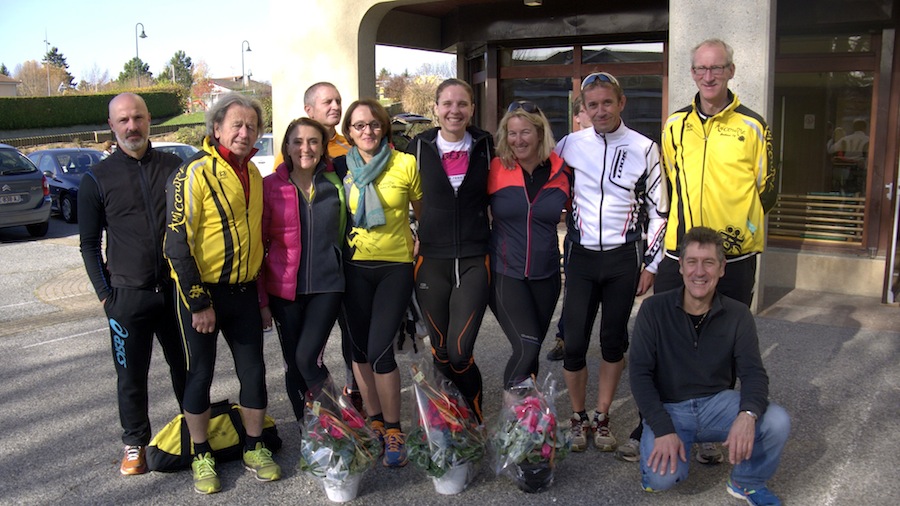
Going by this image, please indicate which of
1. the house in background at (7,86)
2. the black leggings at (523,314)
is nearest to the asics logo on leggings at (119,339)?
the black leggings at (523,314)

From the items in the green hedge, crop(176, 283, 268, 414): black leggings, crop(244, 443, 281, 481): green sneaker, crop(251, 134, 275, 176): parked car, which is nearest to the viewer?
crop(176, 283, 268, 414): black leggings

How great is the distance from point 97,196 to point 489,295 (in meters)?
1.98

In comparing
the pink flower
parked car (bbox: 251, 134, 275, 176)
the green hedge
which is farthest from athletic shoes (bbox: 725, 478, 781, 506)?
the green hedge

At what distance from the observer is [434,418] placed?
375 centimetres

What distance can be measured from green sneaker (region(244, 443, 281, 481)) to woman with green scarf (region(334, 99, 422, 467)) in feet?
1.84

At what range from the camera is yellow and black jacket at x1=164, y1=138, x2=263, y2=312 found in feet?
11.7

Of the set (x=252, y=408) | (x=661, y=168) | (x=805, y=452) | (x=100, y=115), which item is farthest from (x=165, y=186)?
(x=100, y=115)

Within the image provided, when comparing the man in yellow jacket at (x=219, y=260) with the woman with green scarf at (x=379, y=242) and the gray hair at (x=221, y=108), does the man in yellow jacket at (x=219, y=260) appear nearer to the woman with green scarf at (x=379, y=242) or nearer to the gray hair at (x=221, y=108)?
the gray hair at (x=221, y=108)

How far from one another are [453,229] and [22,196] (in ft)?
39.8

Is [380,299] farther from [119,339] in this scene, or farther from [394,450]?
[119,339]

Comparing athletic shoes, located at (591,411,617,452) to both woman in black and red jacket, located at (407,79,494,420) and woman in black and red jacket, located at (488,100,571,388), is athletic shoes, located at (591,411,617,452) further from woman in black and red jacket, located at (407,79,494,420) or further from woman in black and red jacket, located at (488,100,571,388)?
woman in black and red jacket, located at (407,79,494,420)

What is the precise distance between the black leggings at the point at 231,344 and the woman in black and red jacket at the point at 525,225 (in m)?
1.24

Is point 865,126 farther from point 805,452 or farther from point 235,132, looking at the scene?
point 235,132

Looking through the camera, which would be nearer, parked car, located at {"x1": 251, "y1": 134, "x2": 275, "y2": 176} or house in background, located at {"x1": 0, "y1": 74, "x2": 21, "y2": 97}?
parked car, located at {"x1": 251, "y1": 134, "x2": 275, "y2": 176}
